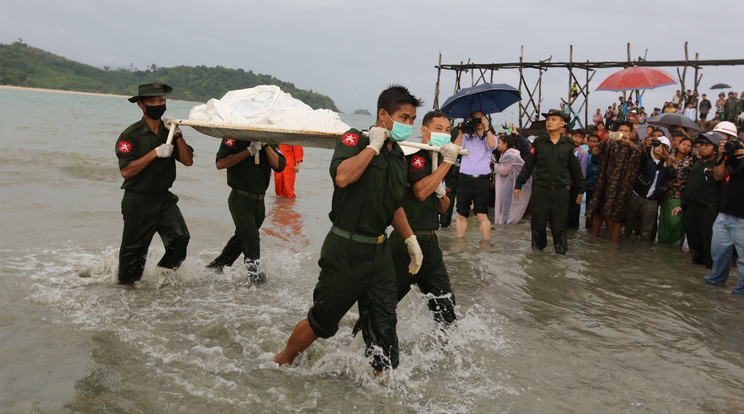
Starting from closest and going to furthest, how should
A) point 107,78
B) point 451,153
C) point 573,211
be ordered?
point 451,153 < point 573,211 < point 107,78

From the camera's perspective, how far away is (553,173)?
24.8 ft

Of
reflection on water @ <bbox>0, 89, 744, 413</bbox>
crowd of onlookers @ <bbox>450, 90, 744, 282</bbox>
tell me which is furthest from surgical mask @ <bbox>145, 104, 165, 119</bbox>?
crowd of onlookers @ <bbox>450, 90, 744, 282</bbox>

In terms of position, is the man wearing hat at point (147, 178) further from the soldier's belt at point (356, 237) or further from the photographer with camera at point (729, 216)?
the photographer with camera at point (729, 216)

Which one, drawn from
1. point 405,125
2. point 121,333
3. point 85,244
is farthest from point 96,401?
point 85,244

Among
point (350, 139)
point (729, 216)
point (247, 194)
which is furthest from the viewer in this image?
point (729, 216)

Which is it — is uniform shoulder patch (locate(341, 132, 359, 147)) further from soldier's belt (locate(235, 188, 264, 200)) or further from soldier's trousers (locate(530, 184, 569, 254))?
soldier's trousers (locate(530, 184, 569, 254))

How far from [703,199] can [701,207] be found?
161 millimetres

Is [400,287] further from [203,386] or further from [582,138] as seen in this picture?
[582,138]

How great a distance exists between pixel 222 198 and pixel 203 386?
9225mm

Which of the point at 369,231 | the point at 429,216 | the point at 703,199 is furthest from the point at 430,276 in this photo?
the point at 703,199

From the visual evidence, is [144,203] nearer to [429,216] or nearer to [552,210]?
[429,216]

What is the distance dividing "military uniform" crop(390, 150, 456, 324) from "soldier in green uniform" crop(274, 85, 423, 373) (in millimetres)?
535

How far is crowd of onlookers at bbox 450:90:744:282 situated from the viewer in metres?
7.42

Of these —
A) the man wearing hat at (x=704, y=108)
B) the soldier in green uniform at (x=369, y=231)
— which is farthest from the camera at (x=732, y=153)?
the man wearing hat at (x=704, y=108)
